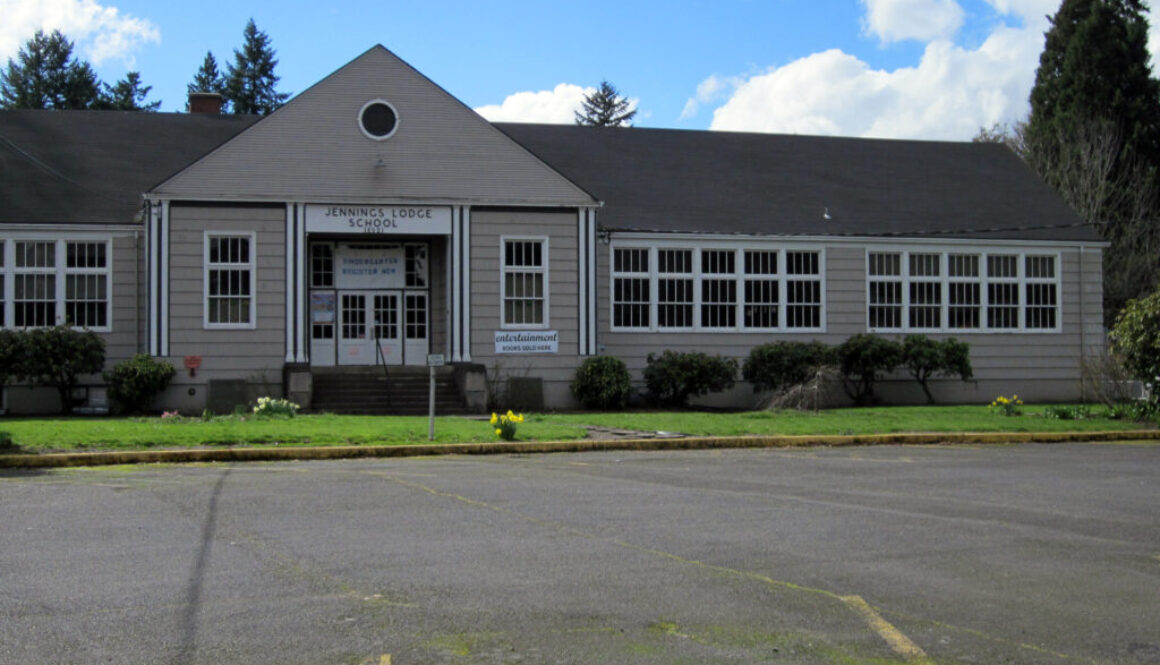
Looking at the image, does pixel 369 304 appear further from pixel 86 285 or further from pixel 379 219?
pixel 86 285

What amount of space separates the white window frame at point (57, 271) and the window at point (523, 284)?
9.23m

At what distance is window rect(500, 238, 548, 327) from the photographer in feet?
90.1

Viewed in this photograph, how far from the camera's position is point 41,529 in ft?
31.9

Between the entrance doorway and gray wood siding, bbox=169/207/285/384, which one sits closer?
gray wood siding, bbox=169/207/285/384

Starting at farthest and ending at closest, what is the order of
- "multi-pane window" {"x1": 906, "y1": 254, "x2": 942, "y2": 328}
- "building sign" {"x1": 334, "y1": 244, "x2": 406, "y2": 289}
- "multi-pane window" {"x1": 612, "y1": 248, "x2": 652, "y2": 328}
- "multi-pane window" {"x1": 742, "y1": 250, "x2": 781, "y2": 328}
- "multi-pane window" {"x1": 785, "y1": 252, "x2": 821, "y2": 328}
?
"multi-pane window" {"x1": 906, "y1": 254, "x2": 942, "y2": 328}, "multi-pane window" {"x1": 785, "y1": 252, "x2": 821, "y2": 328}, "multi-pane window" {"x1": 742, "y1": 250, "x2": 781, "y2": 328}, "multi-pane window" {"x1": 612, "y1": 248, "x2": 652, "y2": 328}, "building sign" {"x1": 334, "y1": 244, "x2": 406, "y2": 289}

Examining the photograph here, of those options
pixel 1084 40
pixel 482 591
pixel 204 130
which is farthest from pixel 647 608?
pixel 1084 40

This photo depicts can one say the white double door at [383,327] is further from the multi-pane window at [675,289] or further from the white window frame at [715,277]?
the multi-pane window at [675,289]

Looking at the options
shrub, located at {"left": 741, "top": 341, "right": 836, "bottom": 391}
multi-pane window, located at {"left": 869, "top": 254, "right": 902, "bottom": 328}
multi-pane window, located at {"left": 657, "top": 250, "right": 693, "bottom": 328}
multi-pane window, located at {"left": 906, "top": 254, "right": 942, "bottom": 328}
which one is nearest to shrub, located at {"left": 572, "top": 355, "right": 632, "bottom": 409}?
multi-pane window, located at {"left": 657, "top": 250, "right": 693, "bottom": 328}

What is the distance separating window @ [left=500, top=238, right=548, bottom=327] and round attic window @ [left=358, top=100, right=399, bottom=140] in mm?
3761

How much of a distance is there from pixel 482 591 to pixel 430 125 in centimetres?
2094

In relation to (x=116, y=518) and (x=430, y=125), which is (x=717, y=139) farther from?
(x=116, y=518)

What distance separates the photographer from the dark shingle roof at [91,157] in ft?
89.4

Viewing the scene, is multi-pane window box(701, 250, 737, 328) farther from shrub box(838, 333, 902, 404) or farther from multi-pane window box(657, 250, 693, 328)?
shrub box(838, 333, 902, 404)

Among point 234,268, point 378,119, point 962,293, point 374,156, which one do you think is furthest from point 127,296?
point 962,293
